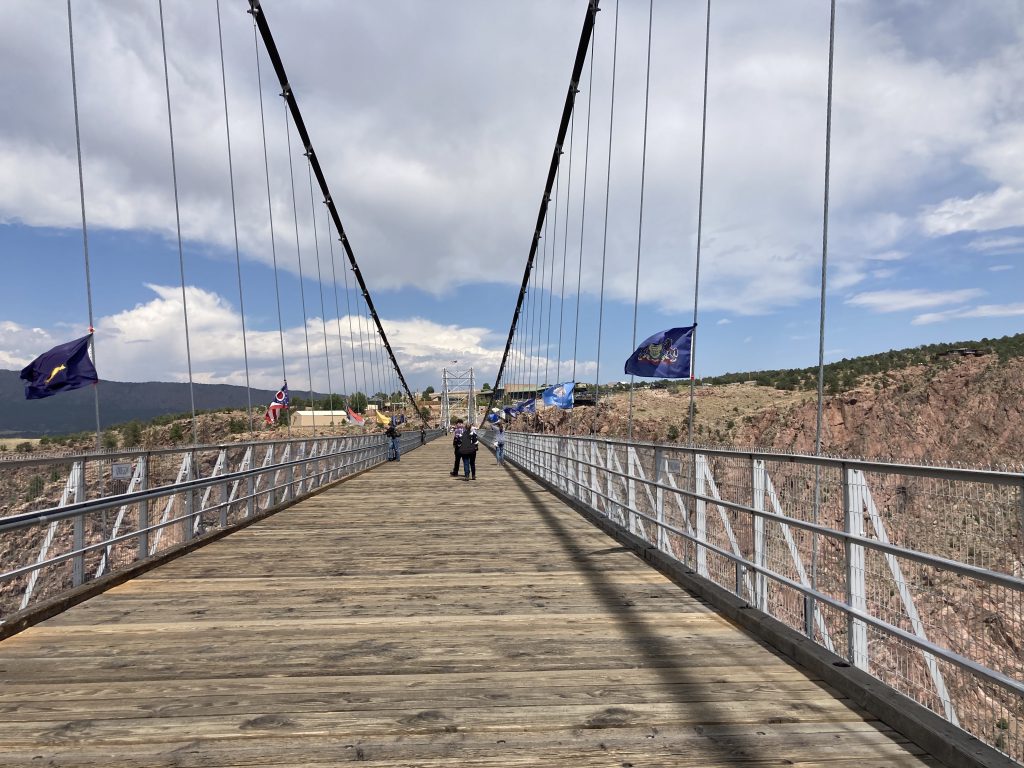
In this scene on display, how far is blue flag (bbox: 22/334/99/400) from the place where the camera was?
1450 centimetres

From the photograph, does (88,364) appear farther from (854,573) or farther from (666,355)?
(854,573)

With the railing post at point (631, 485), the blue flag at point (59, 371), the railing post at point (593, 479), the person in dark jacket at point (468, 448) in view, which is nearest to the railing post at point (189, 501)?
the railing post at point (631, 485)

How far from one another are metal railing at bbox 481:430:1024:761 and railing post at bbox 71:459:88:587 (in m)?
5.35

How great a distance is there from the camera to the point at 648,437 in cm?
5991

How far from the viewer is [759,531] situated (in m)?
5.27

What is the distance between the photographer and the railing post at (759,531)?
5.29 m

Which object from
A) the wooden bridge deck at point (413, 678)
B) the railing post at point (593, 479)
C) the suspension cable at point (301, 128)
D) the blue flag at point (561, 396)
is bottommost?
the wooden bridge deck at point (413, 678)

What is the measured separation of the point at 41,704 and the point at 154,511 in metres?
5.59

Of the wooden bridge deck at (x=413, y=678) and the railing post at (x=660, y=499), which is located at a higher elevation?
the railing post at (x=660, y=499)

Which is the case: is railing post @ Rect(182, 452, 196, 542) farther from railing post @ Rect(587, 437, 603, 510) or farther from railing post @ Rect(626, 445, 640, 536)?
railing post @ Rect(587, 437, 603, 510)

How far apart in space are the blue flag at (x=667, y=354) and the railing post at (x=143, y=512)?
473 inches

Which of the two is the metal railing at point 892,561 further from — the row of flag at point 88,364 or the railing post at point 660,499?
Result: the row of flag at point 88,364

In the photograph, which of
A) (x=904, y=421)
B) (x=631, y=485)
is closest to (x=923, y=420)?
(x=904, y=421)

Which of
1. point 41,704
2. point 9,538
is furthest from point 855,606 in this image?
point 9,538
